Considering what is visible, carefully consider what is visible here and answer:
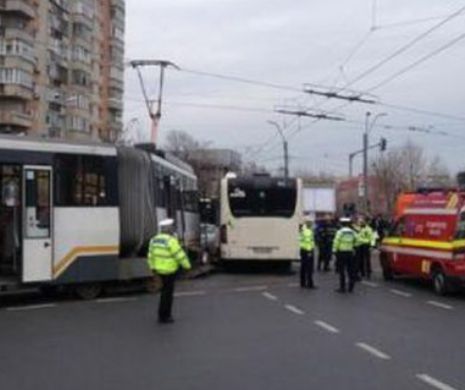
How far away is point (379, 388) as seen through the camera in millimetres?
10312

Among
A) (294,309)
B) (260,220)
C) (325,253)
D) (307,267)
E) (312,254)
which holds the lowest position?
(294,309)

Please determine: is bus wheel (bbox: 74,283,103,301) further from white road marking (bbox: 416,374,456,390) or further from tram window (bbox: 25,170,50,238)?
white road marking (bbox: 416,374,456,390)

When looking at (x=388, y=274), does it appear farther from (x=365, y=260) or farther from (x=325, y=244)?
(x=325, y=244)

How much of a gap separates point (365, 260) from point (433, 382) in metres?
17.8

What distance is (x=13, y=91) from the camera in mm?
70375

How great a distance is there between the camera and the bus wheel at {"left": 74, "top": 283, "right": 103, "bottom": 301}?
20750 millimetres

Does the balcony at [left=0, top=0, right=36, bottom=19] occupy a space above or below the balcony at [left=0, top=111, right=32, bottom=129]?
above

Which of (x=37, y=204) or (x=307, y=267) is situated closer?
(x=37, y=204)

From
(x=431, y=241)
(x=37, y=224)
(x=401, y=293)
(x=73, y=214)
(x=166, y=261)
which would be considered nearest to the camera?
(x=166, y=261)

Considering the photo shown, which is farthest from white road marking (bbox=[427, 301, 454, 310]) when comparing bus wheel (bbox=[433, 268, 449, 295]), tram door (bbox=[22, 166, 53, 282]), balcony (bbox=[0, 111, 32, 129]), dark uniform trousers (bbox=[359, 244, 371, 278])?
balcony (bbox=[0, 111, 32, 129])

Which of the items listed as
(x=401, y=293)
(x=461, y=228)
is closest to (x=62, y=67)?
(x=401, y=293)

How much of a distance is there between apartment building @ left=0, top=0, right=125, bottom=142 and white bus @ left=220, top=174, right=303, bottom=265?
33936mm

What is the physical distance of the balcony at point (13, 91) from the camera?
230 feet

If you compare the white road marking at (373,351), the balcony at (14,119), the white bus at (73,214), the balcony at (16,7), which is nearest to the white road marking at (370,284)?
the white bus at (73,214)
